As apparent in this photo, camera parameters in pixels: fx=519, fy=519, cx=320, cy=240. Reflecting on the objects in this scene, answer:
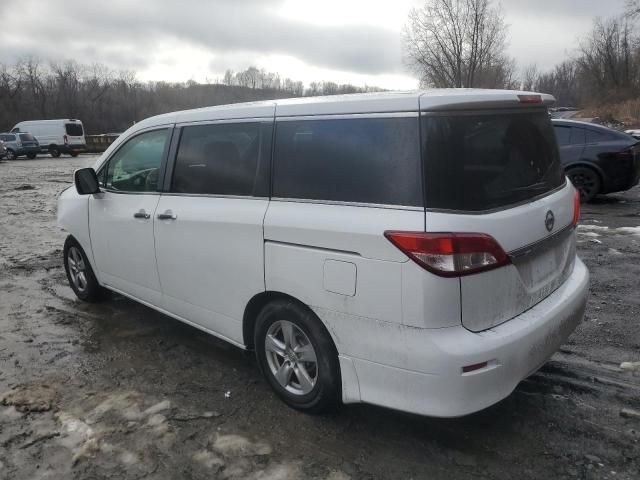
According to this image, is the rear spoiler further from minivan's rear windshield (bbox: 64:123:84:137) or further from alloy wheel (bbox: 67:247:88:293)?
minivan's rear windshield (bbox: 64:123:84:137)

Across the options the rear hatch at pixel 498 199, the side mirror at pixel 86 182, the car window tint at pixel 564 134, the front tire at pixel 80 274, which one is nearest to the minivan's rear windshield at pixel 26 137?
the front tire at pixel 80 274

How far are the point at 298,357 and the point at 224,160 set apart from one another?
1.36m

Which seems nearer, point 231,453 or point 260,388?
point 231,453

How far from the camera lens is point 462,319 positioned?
241 cm

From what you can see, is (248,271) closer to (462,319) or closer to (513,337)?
(462,319)

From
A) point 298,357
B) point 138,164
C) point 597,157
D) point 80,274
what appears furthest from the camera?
point 597,157

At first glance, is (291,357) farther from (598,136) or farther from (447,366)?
(598,136)

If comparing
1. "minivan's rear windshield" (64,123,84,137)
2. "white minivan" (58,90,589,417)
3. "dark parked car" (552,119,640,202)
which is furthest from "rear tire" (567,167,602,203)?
"minivan's rear windshield" (64,123,84,137)

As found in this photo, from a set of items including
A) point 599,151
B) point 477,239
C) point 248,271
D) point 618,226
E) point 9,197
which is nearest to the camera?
point 477,239

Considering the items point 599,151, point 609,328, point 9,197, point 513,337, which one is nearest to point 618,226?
point 599,151

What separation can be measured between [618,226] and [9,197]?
1447cm

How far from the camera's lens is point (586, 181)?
9.91 meters

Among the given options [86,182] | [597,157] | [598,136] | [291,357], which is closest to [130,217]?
[86,182]

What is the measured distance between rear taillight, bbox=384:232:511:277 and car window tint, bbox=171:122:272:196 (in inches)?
41.3
